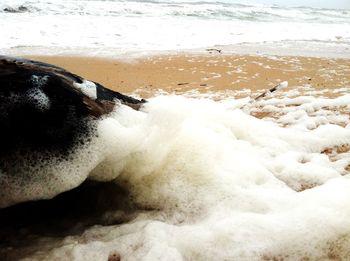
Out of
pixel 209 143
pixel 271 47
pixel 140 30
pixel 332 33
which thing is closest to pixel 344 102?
pixel 209 143

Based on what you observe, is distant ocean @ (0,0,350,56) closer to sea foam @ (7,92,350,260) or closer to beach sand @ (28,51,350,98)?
beach sand @ (28,51,350,98)

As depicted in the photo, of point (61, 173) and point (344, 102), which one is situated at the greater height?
point (61, 173)

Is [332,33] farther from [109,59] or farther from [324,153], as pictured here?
[324,153]

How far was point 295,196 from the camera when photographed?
6.90ft

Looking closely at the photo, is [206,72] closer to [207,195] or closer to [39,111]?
[207,195]

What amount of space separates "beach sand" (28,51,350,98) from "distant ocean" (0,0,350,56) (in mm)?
1794

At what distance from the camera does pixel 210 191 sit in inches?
84.6

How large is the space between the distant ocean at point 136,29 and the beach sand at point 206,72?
5.88 ft

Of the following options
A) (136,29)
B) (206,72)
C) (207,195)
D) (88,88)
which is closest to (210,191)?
(207,195)

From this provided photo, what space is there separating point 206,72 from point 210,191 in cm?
524

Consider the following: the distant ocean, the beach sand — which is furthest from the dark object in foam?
the distant ocean

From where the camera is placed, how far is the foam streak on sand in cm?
174

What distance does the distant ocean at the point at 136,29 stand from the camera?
10.9m

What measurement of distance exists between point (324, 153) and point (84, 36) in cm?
1035
